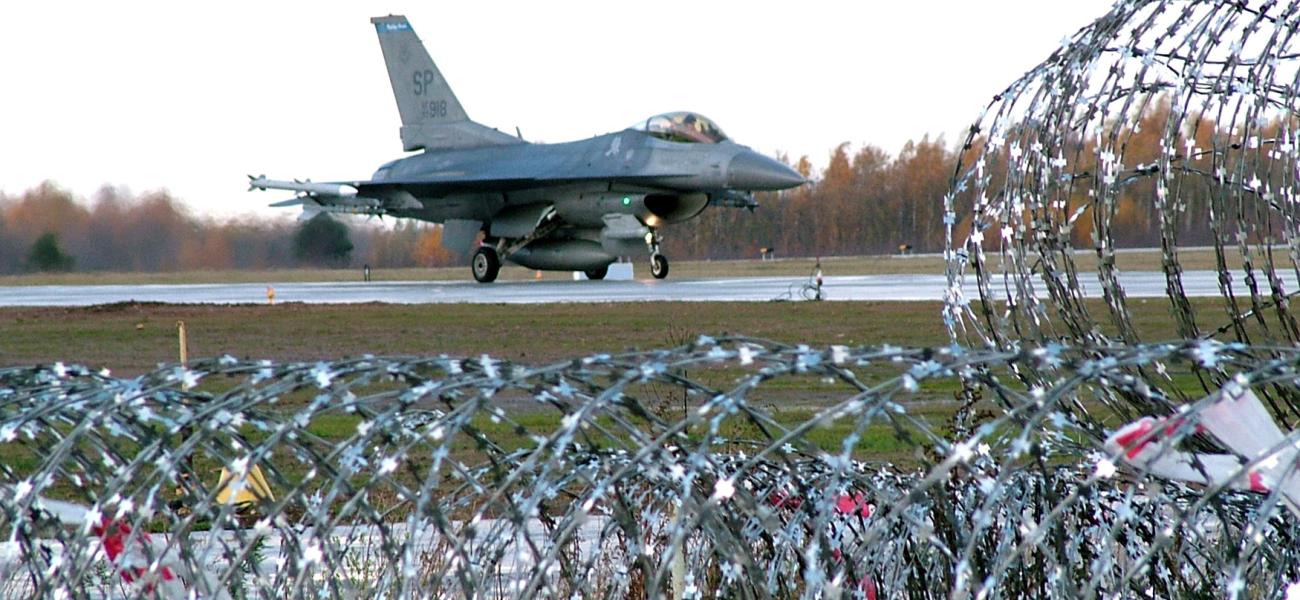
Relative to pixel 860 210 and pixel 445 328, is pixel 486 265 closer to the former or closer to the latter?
pixel 445 328

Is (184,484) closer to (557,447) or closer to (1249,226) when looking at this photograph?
(557,447)

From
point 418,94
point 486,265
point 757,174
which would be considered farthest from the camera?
point 418,94

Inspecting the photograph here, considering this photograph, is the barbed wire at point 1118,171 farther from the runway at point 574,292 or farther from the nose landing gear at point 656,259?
the nose landing gear at point 656,259

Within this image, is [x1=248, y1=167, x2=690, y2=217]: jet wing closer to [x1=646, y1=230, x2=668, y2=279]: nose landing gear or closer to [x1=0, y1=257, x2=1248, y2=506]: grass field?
[x1=646, y1=230, x2=668, y2=279]: nose landing gear

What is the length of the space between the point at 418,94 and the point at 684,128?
906 centimetres

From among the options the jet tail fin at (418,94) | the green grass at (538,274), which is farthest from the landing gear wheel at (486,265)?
the green grass at (538,274)

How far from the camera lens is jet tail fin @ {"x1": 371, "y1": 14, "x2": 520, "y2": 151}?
39344 mm

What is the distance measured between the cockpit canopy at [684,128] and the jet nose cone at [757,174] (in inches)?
39.9

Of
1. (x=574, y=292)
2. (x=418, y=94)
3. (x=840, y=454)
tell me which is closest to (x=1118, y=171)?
(x=840, y=454)

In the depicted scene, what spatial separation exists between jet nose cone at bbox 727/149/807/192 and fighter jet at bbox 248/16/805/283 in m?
0.03

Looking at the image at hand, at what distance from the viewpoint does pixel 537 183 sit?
1389 inches

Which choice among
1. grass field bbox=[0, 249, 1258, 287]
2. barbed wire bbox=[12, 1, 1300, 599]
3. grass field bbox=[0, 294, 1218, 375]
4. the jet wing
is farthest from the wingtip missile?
barbed wire bbox=[12, 1, 1300, 599]

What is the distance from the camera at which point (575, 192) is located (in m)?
35.2

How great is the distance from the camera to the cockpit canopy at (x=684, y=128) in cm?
3347
